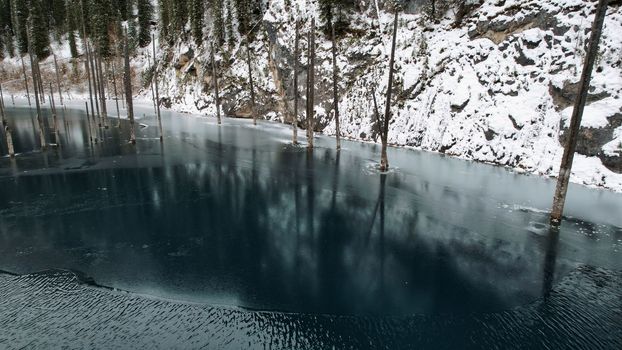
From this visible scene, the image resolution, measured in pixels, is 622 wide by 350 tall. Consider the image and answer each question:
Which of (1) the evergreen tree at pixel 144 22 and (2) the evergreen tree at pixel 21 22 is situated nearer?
(2) the evergreen tree at pixel 21 22

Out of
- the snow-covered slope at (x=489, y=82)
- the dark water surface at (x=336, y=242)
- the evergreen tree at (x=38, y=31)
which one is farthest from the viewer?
the evergreen tree at (x=38, y=31)

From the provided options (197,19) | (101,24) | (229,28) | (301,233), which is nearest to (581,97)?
(301,233)

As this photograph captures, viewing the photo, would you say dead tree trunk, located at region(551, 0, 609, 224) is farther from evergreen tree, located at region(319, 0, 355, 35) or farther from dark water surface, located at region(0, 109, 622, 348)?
evergreen tree, located at region(319, 0, 355, 35)

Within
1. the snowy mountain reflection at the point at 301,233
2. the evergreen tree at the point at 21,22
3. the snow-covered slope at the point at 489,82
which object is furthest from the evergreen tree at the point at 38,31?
the snowy mountain reflection at the point at 301,233

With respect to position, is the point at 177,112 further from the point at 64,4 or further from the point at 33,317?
the point at 33,317

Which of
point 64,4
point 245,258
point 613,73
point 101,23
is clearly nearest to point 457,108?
point 613,73

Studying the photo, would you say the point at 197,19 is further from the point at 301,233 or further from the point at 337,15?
the point at 301,233

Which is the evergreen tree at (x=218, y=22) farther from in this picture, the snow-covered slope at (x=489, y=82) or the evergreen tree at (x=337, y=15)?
the evergreen tree at (x=337, y=15)
